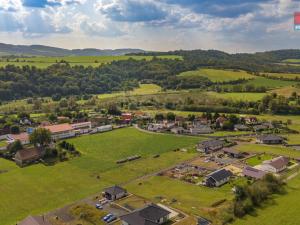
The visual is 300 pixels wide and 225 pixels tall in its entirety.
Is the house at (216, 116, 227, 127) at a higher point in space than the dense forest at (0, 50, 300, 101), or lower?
lower

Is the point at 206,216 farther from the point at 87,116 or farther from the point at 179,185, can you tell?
the point at 87,116

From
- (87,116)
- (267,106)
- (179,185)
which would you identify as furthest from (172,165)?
(267,106)

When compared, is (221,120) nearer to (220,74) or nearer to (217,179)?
(217,179)

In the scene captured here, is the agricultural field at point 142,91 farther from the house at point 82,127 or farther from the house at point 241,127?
the house at point 241,127

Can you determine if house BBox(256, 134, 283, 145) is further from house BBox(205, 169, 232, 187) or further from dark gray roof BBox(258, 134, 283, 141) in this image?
house BBox(205, 169, 232, 187)

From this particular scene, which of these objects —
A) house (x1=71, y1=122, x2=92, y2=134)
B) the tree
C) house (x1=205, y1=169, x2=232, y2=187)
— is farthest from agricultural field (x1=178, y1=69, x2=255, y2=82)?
house (x1=205, y1=169, x2=232, y2=187)

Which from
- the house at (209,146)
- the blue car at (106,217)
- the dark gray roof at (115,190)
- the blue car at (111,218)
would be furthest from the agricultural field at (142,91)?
the blue car at (111,218)

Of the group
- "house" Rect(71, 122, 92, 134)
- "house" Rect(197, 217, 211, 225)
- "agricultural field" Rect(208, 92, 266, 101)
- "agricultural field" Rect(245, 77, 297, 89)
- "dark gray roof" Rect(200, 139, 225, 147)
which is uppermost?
"agricultural field" Rect(245, 77, 297, 89)

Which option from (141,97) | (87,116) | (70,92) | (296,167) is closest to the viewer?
(296,167)
